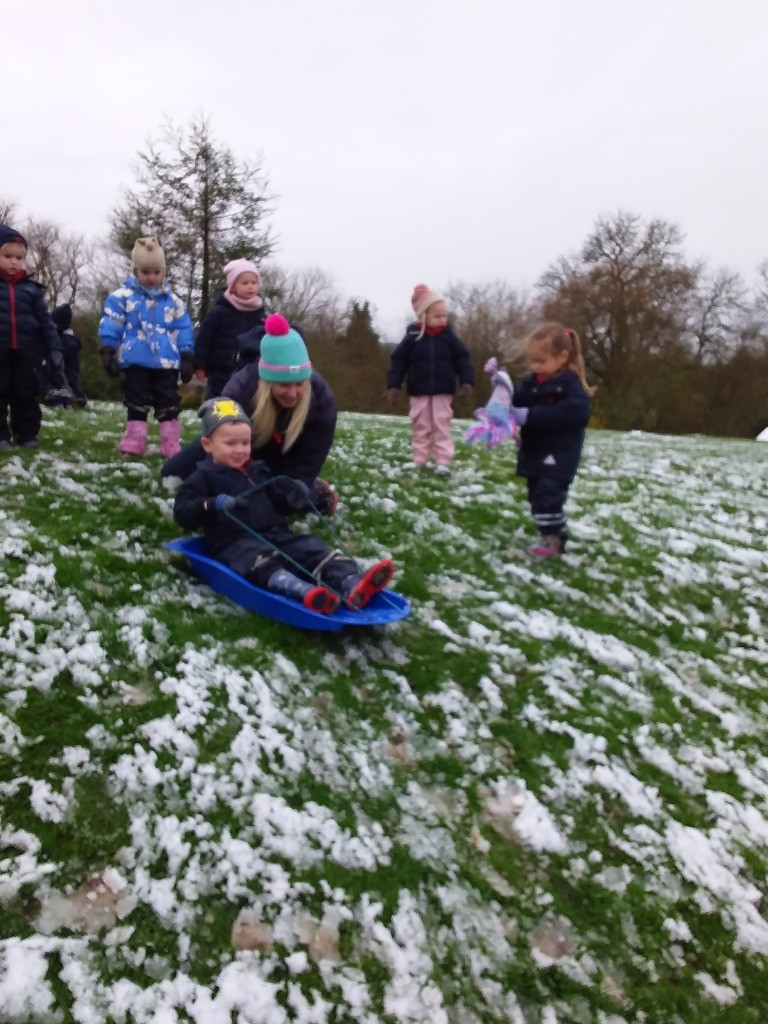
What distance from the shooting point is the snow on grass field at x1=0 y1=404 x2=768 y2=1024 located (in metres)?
2.24

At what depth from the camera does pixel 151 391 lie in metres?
6.40

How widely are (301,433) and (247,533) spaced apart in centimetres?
93

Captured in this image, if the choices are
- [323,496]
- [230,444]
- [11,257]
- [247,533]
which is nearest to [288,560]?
[247,533]

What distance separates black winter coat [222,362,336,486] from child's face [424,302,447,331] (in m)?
2.91

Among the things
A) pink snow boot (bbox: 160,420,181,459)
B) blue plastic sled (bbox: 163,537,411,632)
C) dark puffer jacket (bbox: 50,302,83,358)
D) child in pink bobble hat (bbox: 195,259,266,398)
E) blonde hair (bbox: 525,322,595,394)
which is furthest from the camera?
dark puffer jacket (bbox: 50,302,83,358)

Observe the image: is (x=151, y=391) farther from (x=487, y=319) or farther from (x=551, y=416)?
(x=487, y=319)

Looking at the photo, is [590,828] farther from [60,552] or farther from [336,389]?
[336,389]

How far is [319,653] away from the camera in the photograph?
374 cm

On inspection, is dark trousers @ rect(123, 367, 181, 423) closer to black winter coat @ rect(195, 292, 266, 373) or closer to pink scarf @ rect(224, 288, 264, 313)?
black winter coat @ rect(195, 292, 266, 373)

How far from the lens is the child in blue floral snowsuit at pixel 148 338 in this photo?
19.9ft

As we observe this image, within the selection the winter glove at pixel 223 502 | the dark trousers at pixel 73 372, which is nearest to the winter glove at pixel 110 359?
the winter glove at pixel 223 502

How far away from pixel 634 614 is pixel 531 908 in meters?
2.71

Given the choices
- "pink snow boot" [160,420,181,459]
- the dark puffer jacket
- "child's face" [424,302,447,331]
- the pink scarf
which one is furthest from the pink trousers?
the dark puffer jacket

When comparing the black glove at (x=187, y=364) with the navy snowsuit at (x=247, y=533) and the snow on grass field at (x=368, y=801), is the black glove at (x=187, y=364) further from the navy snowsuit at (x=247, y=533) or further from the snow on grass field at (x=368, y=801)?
the navy snowsuit at (x=247, y=533)
